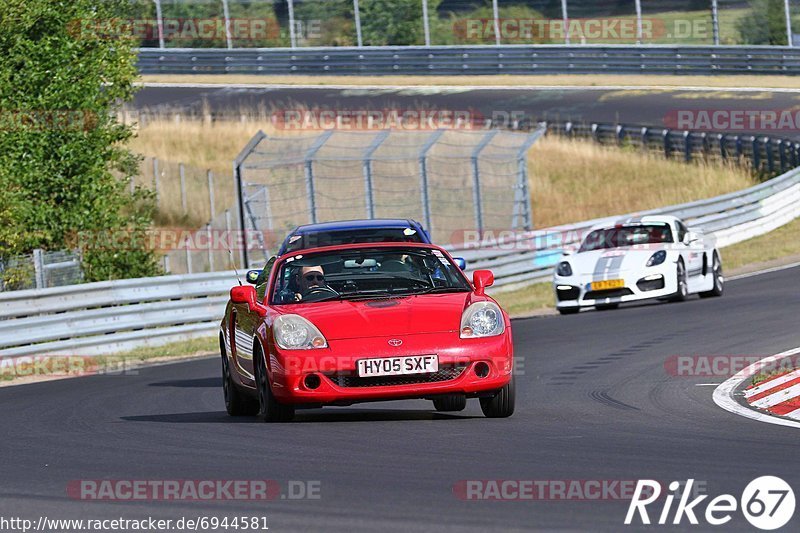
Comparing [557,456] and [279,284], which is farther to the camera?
[279,284]

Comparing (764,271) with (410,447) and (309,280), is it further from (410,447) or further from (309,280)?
(410,447)

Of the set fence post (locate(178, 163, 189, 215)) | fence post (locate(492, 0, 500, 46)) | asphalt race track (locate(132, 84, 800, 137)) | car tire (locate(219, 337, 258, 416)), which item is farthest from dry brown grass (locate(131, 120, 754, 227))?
car tire (locate(219, 337, 258, 416))

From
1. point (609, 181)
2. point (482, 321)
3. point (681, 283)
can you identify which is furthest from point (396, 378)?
point (609, 181)

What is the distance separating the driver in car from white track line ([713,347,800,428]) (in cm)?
286

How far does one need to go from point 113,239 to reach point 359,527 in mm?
17793

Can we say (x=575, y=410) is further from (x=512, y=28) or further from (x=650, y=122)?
(x=512, y=28)

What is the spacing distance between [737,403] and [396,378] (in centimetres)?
243

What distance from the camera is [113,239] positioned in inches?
918

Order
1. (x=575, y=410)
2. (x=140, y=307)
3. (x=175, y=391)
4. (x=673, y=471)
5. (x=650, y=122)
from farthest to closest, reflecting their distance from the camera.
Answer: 1. (x=650, y=122)
2. (x=140, y=307)
3. (x=175, y=391)
4. (x=575, y=410)
5. (x=673, y=471)

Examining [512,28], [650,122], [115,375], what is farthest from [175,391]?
[512,28]

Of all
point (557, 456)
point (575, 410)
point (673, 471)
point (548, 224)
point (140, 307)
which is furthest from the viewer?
point (548, 224)

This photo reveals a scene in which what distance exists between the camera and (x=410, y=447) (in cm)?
834

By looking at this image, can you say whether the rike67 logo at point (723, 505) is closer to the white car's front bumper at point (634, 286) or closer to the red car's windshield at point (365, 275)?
the red car's windshield at point (365, 275)
